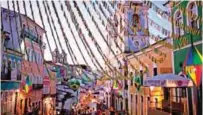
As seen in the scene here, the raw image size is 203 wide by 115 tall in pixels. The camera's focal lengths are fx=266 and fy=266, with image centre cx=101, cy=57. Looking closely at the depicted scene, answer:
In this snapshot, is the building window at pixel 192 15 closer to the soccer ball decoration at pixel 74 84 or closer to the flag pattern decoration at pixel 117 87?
the soccer ball decoration at pixel 74 84

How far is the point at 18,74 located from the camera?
41.7 feet

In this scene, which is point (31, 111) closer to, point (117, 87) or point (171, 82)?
point (117, 87)

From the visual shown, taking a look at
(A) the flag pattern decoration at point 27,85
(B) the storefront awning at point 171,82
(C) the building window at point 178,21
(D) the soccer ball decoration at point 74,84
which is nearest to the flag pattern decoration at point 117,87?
(A) the flag pattern decoration at point 27,85

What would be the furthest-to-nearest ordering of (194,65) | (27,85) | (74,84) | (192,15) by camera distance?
1. (27,85)
2. (74,84)
3. (192,15)
4. (194,65)

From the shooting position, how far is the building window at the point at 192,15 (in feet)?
22.4

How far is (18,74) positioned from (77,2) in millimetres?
10150

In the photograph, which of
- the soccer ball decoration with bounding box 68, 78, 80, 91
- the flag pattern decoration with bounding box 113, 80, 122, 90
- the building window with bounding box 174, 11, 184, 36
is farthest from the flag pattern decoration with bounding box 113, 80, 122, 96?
the building window with bounding box 174, 11, 184, 36

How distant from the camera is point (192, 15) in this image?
22.8ft

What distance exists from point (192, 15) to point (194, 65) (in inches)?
51.9

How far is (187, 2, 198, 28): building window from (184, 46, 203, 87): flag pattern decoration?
68 cm

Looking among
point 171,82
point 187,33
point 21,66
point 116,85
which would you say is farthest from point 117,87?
point 171,82

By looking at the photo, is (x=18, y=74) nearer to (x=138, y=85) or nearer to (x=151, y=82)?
(x=138, y=85)

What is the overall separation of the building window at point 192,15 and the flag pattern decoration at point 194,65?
2.24ft

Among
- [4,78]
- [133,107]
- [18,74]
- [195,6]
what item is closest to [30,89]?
[18,74]
